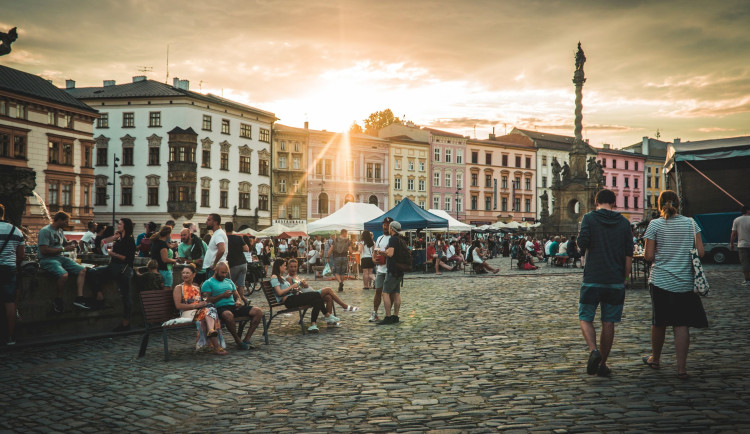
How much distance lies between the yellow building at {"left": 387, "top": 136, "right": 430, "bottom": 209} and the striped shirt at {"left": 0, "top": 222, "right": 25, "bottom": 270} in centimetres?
6830

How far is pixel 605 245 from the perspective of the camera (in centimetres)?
667

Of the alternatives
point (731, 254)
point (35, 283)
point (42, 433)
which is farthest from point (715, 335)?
point (731, 254)

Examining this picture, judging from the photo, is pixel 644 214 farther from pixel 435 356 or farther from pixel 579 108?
pixel 435 356

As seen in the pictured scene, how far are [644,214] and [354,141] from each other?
50705 millimetres

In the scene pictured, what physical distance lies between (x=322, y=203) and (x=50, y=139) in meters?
30.0

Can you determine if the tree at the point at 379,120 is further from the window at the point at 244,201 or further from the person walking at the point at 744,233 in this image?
the person walking at the point at 744,233

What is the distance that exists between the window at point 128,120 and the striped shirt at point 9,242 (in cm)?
5354

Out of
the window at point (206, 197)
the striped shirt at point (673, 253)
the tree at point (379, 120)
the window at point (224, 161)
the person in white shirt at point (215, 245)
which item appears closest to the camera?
the striped shirt at point (673, 253)

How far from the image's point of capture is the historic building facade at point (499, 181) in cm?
8469

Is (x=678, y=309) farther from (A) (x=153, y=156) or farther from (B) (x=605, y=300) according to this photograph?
(A) (x=153, y=156)

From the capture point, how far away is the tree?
87.5m

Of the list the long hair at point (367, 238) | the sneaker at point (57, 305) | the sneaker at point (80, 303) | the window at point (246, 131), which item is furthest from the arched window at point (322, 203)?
the sneaker at point (57, 305)

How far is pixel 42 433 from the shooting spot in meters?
5.17

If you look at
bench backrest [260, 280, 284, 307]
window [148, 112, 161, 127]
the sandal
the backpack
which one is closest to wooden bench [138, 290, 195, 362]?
bench backrest [260, 280, 284, 307]
